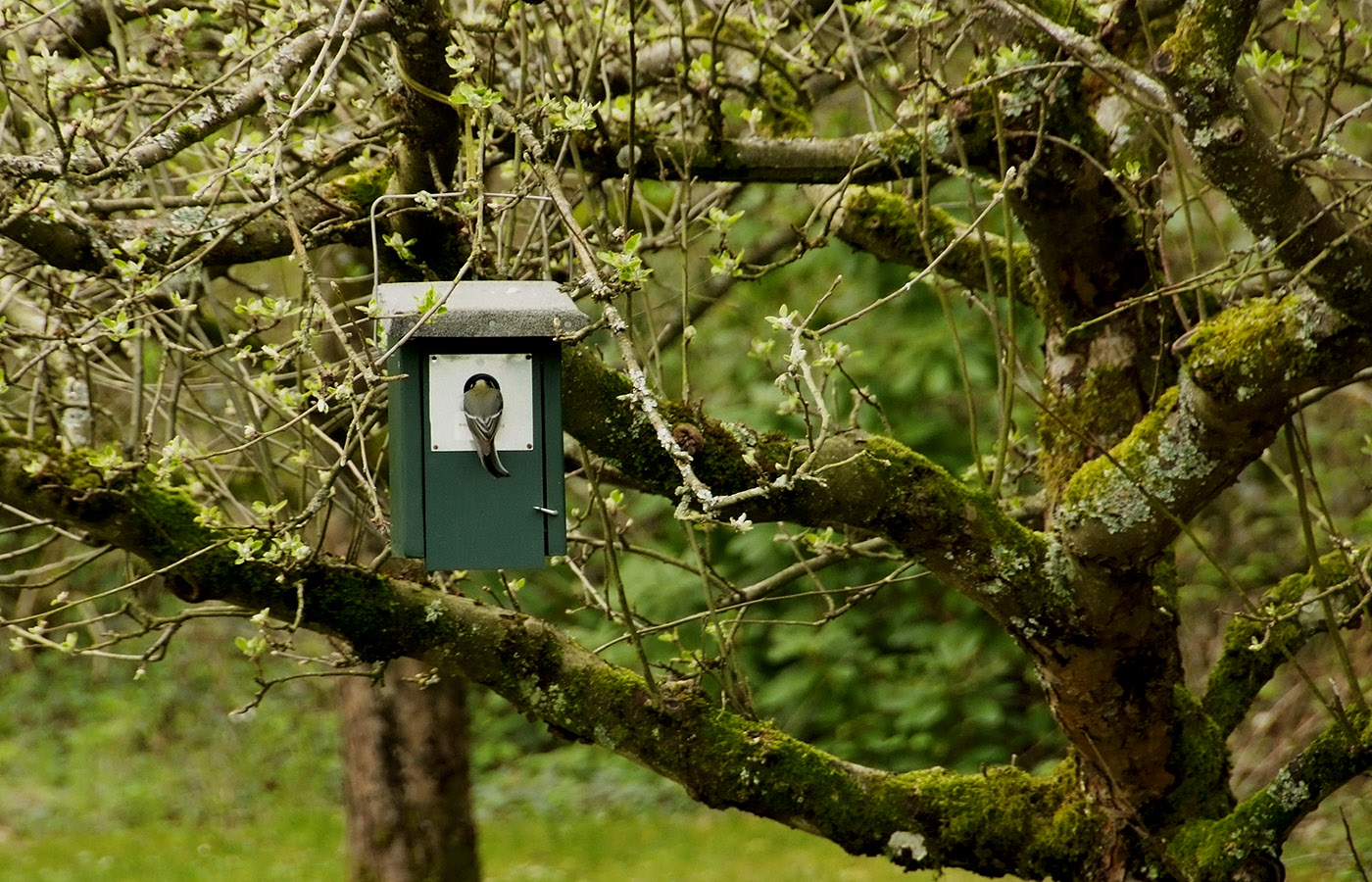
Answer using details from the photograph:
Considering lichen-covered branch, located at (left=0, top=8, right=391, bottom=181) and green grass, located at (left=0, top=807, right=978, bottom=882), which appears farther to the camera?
green grass, located at (left=0, top=807, right=978, bottom=882)

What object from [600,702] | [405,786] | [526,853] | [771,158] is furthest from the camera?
[526,853]

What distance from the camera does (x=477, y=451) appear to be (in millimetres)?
2617

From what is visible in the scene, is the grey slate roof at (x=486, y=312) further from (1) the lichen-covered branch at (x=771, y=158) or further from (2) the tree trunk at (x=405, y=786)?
(2) the tree trunk at (x=405, y=786)

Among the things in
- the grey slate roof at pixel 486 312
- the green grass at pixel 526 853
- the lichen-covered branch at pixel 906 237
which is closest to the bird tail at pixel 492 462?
the grey slate roof at pixel 486 312

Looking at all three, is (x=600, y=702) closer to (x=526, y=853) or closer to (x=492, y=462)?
(x=492, y=462)

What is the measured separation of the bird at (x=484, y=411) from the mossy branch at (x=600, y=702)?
0.54 metres

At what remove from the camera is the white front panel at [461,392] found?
2586mm

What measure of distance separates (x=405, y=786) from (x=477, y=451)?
14.4ft

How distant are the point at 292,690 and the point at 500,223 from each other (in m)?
10.4

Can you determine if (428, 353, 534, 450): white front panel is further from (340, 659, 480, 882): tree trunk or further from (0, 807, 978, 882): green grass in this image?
(0, 807, 978, 882): green grass

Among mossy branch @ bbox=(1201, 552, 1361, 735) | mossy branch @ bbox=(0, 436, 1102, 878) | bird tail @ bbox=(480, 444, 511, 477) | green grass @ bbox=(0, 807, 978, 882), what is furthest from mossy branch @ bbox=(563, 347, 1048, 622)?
green grass @ bbox=(0, 807, 978, 882)

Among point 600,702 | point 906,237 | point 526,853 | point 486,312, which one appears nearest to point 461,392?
point 486,312

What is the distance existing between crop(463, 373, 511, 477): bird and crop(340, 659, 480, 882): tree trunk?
4.16 metres

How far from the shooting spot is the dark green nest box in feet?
Result: 8.48
